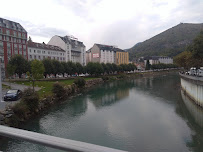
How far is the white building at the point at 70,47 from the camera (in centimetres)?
8222

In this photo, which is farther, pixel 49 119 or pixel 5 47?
pixel 5 47

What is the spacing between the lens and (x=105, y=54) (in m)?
108

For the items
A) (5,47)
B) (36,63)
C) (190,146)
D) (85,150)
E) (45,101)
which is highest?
(5,47)

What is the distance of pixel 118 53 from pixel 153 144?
109 m

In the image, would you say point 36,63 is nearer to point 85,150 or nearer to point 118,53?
point 85,150

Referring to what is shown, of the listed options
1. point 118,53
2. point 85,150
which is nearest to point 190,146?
point 85,150

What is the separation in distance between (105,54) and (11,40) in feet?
201

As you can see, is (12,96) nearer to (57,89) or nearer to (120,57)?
(57,89)

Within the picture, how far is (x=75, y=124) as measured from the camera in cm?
1834

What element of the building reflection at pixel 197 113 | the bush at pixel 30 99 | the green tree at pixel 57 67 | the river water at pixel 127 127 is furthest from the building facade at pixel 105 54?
the bush at pixel 30 99

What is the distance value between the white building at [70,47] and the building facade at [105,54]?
12344mm

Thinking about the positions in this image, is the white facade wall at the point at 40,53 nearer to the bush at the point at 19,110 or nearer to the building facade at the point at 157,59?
the bush at the point at 19,110

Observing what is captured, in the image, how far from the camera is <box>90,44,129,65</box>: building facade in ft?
345

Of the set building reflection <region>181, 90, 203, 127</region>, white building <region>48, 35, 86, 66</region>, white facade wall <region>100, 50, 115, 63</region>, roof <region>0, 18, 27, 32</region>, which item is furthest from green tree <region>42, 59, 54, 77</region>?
white facade wall <region>100, 50, 115, 63</region>
